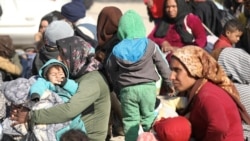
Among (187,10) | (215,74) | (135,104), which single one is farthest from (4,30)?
(215,74)

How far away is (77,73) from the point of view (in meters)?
4.83

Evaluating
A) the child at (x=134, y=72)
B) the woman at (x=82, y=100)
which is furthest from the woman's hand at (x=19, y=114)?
the child at (x=134, y=72)

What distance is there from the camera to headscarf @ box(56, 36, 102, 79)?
481cm

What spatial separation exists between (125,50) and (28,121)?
1.03 meters

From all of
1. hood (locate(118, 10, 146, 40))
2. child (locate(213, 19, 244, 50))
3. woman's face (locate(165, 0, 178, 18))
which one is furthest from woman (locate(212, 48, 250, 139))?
child (locate(213, 19, 244, 50))

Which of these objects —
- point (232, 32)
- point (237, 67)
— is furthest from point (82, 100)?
point (232, 32)

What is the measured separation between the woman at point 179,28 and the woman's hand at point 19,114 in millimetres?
2336

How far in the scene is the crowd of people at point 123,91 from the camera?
4180mm

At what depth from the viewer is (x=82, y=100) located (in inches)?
181

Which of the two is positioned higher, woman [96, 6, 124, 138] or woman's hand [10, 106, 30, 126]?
woman [96, 6, 124, 138]

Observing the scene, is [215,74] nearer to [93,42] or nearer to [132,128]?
[132,128]

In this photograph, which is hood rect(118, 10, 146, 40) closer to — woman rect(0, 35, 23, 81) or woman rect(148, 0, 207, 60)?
woman rect(148, 0, 207, 60)

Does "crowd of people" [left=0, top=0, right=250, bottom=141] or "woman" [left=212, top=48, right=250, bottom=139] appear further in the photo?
"woman" [left=212, top=48, right=250, bottom=139]

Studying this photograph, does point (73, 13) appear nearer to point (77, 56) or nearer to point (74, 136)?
point (77, 56)
